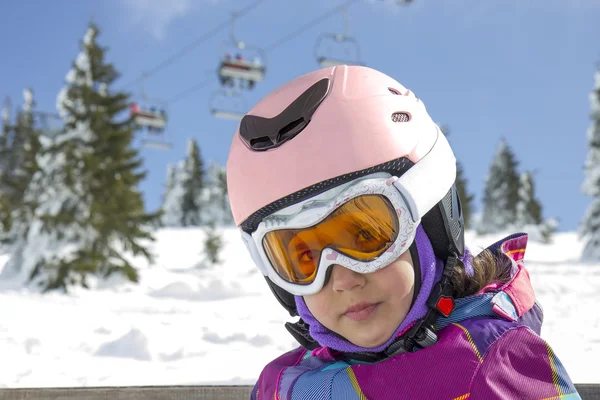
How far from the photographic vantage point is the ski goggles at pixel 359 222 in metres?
1.69

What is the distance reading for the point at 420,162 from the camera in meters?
1.84

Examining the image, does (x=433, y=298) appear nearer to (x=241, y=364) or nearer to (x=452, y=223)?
(x=452, y=223)

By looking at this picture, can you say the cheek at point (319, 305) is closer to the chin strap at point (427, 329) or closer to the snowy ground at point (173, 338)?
the chin strap at point (427, 329)

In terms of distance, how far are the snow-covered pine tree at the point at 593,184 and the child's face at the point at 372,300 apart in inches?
1237

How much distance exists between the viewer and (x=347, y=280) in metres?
1.70

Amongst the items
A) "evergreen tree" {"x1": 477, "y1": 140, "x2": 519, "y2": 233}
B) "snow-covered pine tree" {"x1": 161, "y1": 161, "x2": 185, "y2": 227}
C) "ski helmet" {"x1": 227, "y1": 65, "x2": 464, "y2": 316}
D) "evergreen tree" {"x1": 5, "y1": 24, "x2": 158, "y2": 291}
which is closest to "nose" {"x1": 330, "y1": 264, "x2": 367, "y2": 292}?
"ski helmet" {"x1": 227, "y1": 65, "x2": 464, "y2": 316}

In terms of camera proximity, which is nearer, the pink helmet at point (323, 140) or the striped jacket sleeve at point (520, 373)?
the striped jacket sleeve at point (520, 373)

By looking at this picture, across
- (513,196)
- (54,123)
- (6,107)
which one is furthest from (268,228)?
(6,107)

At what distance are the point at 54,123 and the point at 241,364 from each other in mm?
21240

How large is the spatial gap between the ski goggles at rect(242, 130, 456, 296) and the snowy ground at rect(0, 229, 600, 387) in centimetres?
74

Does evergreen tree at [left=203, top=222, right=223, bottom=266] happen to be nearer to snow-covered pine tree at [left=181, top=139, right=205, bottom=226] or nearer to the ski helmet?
snow-covered pine tree at [left=181, top=139, right=205, bottom=226]

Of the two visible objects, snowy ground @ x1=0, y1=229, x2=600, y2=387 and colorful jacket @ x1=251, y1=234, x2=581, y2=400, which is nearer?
colorful jacket @ x1=251, y1=234, x2=581, y2=400

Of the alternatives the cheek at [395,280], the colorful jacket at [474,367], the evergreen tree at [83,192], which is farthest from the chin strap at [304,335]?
the evergreen tree at [83,192]

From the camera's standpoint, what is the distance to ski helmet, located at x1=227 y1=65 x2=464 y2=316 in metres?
1.76
